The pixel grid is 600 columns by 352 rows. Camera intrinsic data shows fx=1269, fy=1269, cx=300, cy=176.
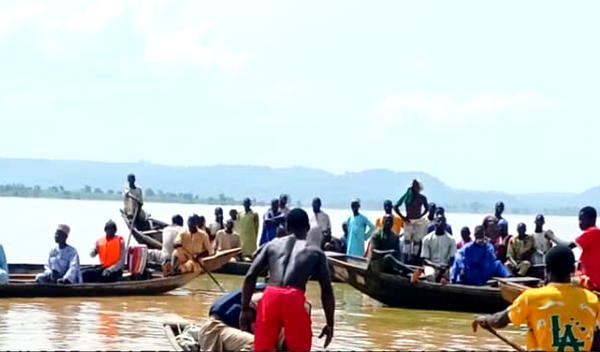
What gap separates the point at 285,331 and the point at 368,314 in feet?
28.5

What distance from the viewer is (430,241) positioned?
17.8m

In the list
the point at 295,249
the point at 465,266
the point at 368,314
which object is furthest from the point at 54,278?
the point at 295,249

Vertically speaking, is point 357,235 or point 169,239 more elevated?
point 357,235

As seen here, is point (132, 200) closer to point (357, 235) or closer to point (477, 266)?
point (357, 235)

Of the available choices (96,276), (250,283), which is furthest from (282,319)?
(96,276)

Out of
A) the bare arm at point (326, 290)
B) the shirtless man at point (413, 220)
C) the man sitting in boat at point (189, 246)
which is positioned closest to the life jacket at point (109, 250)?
the man sitting in boat at point (189, 246)

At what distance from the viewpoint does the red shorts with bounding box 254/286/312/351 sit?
859 cm

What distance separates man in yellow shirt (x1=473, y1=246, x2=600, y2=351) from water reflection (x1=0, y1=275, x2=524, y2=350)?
5.87 m

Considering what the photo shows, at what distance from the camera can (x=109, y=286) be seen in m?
17.8

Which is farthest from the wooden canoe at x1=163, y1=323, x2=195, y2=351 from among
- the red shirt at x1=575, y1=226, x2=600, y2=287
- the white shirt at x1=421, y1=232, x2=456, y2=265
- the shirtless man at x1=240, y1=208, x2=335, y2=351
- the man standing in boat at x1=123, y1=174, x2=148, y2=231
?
the man standing in boat at x1=123, y1=174, x2=148, y2=231

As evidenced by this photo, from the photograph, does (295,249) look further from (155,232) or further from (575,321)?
(155,232)

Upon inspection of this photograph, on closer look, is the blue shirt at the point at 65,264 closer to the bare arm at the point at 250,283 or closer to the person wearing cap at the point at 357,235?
the person wearing cap at the point at 357,235

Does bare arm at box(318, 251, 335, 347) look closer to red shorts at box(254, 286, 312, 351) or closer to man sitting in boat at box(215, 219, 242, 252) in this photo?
red shorts at box(254, 286, 312, 351)

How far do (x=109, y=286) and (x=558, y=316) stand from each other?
11173 mm
